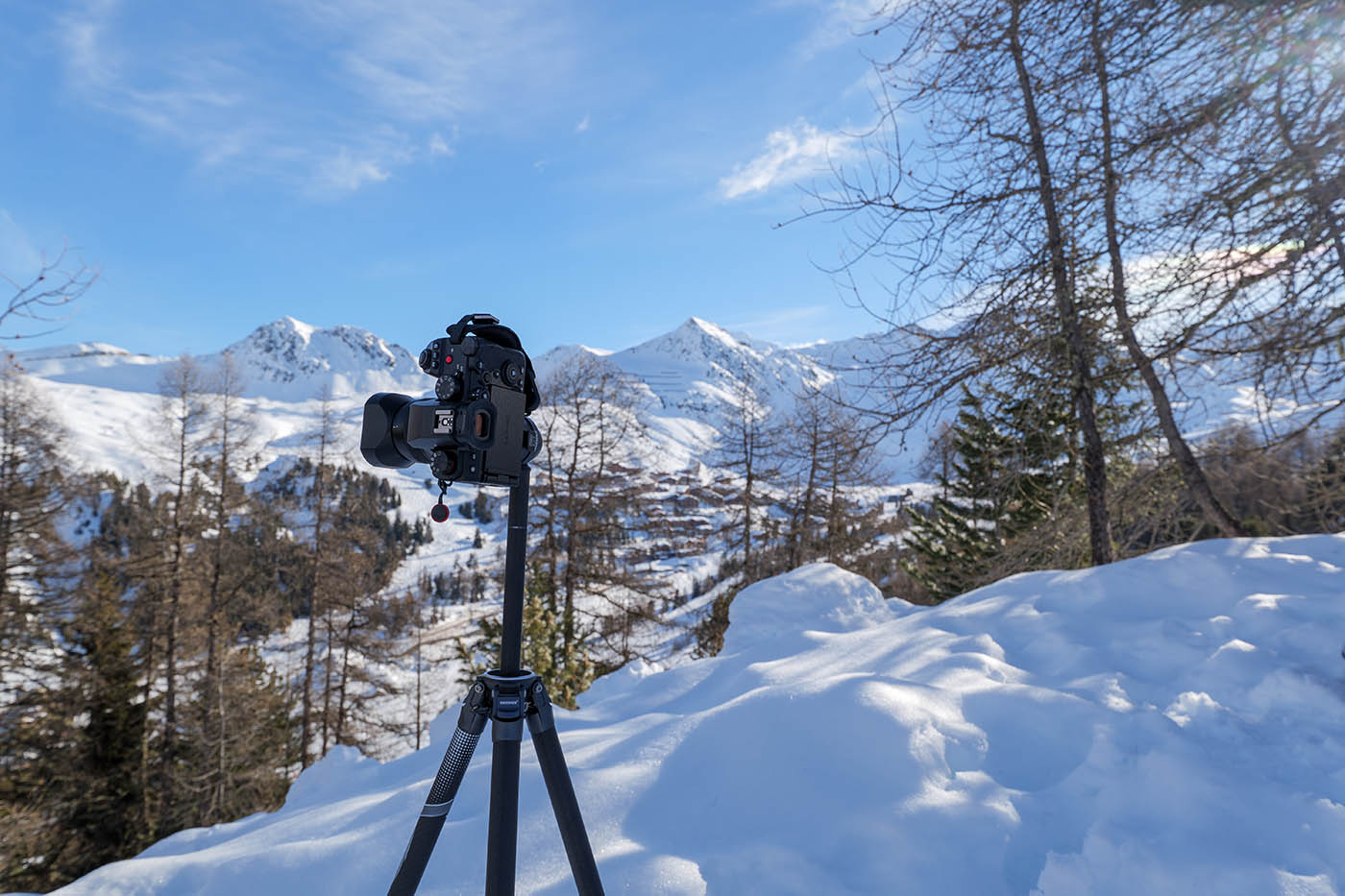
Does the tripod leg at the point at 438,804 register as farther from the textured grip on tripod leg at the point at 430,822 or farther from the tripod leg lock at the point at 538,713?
the tripod leg lock at the point at 538,713

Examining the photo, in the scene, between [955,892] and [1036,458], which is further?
[1036,458]

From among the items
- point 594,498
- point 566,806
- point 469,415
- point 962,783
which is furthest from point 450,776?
point 594,498

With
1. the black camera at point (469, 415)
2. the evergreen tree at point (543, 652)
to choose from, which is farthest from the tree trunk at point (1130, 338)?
the evergreen tree at point (543, 652)

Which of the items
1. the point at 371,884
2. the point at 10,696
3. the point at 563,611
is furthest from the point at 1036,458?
the point at 10,696

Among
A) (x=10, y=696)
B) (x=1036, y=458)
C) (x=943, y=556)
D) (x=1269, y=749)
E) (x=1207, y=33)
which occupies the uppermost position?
(x=1207, y=33)

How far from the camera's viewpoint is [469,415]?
1459mm

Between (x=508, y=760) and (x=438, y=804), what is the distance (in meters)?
0.21

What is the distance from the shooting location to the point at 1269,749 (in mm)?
2119

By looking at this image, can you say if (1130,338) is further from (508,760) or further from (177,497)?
(177,497)

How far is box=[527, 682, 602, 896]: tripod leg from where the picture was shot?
1.55 meters

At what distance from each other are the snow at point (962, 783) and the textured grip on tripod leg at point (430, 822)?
44 centimetres

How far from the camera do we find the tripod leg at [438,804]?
4.90ft

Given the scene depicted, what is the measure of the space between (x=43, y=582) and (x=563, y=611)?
8482 millimetres

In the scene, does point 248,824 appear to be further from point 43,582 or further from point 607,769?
point 43,582
